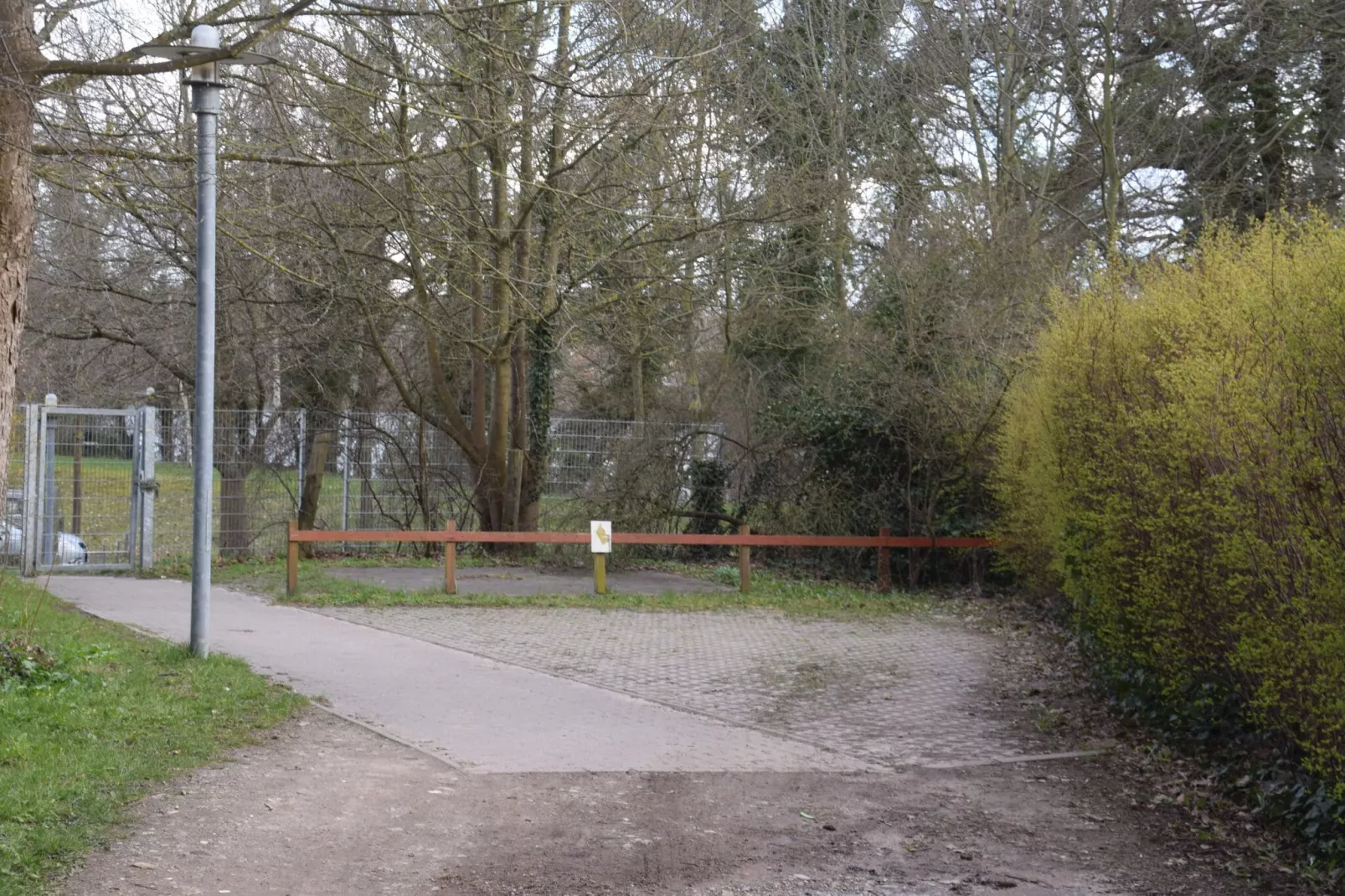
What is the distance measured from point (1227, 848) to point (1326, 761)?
646 millimetres

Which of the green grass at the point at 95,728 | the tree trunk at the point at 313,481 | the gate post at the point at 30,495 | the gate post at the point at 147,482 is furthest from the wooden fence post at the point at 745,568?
the gate post at the point at 30,495

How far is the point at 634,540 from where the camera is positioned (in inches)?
663

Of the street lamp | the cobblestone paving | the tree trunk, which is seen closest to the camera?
the cobblestone paving

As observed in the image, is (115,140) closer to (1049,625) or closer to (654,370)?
(1049,625)

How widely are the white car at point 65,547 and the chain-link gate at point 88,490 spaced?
0.4 inches

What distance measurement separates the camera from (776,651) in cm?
1227

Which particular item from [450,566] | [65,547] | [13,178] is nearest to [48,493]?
[65,547]

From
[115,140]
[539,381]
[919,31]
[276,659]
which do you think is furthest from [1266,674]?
[919,31]

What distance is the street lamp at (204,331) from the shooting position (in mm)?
9367

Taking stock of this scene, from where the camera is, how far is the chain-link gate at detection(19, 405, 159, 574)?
54.7ft

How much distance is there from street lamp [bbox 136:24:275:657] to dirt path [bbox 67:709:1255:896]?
2.55m

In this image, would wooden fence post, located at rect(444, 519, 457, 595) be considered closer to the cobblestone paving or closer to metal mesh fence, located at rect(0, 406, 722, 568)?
the cobblestone paving

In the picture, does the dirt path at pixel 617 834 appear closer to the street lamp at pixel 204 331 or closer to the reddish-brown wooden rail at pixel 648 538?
the street lamp at pixel 204 331

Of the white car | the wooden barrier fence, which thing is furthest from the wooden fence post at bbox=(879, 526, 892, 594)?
the white car
